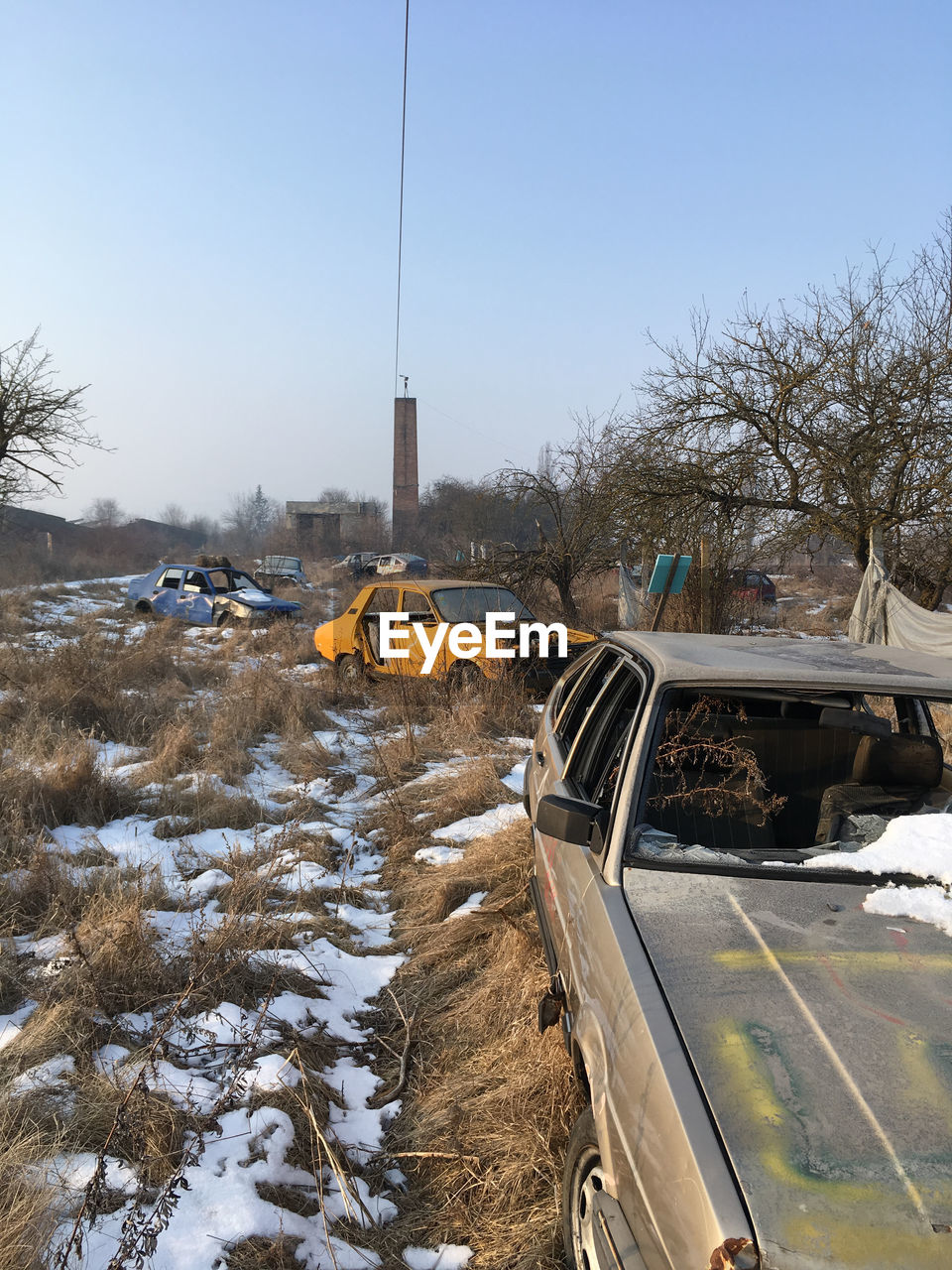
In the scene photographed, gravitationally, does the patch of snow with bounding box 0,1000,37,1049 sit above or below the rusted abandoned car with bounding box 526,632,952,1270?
below

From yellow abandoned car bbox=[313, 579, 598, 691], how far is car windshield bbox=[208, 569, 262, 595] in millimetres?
7415

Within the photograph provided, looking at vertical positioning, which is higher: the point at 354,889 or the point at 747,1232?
the point at 747,1232

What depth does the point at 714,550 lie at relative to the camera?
1153 centimetres

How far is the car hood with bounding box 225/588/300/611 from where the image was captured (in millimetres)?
16125

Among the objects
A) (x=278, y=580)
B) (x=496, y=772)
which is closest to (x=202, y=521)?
(x=278, y=580)

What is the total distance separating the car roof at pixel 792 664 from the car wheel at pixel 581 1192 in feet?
4.33

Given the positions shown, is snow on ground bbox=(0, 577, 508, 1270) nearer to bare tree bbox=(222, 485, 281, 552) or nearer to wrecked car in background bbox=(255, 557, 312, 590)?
wrecked car in background bbox=(255, 557, 312, 590)

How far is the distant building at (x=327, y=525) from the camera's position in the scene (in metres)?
55.6

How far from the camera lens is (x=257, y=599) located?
53.7 ft

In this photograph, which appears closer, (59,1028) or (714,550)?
(59,1028)

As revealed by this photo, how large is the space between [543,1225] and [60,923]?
2834 millimetres

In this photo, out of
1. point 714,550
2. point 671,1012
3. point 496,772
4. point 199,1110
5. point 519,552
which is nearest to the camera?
point 671,1012

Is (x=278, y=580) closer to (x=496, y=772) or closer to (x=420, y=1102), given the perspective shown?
(x=496, y=772)

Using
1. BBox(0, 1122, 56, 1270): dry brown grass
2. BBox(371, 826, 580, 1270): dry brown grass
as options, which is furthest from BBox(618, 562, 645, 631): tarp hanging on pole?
BBox(0, 1122, 56, 1270): dry brown grass
